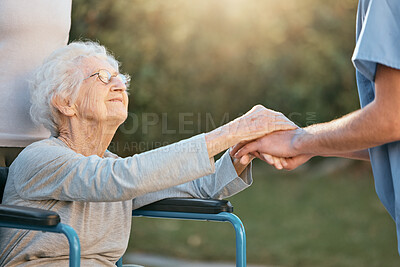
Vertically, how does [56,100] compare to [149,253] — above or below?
above

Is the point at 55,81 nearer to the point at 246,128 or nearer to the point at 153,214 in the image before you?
the point at 153,214

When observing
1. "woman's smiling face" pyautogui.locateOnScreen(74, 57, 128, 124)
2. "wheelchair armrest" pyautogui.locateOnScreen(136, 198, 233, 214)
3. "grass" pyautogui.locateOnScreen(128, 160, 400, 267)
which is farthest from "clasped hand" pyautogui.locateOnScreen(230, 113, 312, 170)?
"grass" pyautogui.locateOnScreen(128, 160, 400, 267)

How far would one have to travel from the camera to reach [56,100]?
6.92 ft

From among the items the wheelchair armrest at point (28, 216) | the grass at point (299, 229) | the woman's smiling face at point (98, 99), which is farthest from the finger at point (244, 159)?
the grass at point (299, 229)

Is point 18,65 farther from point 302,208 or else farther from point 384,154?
point 302,208

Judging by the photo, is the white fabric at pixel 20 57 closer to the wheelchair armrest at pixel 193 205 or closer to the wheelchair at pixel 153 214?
the wheelchair at pixel 153 214

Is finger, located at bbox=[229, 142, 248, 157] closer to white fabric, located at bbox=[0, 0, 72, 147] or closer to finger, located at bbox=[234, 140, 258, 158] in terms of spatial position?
finger, located at bbox=[234, 140, 258, 158]

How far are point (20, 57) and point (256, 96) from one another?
5426mm

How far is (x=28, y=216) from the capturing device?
5.22 feet

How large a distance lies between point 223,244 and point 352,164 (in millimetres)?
3804

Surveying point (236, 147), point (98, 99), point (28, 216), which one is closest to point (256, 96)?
point (236, 147)

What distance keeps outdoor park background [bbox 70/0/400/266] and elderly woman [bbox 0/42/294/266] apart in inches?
32.9

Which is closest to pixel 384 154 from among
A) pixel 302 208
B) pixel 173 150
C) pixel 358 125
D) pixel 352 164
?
pixel 358 125

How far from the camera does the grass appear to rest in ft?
18.4
